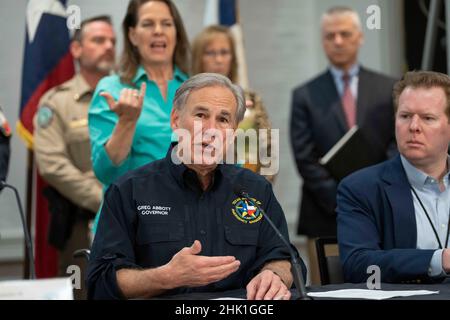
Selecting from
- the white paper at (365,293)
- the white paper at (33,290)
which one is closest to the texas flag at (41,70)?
the white paper at (365,293)

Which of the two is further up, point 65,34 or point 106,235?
point 65,34

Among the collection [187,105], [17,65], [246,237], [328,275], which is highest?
[17,65]

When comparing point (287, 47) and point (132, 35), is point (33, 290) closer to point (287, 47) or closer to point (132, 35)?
point (132, 35)

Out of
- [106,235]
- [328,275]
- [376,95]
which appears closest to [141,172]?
[106,235]

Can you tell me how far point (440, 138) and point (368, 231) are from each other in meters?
0.43

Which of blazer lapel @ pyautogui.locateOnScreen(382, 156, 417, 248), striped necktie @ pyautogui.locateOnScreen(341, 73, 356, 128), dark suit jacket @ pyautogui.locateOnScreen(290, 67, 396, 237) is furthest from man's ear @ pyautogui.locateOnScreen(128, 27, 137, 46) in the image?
striped necktie @ pyautogui.locateOnScreen(341, 73, 356, 128)

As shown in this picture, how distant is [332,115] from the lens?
489 cm

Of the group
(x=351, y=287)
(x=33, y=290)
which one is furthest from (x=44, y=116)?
(x=33, y=290)

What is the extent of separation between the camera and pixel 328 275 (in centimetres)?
304

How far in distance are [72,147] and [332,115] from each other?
56.9 inches

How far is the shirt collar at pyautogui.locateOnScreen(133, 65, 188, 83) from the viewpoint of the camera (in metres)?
3.67

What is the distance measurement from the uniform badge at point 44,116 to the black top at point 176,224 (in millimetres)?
2152

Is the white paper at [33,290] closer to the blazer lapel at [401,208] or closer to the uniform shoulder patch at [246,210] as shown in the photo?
the uniform shoulder patch at [246,210]
